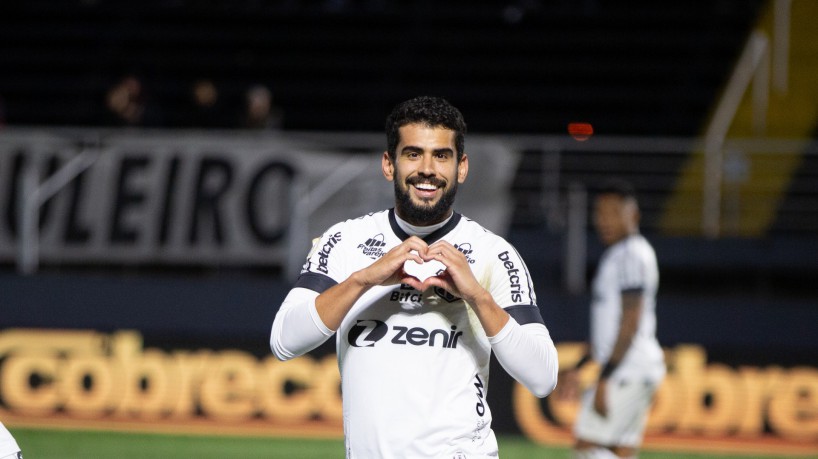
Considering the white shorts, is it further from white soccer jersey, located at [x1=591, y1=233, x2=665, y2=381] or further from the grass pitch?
the grass pitch

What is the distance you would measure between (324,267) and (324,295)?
0.91 ft

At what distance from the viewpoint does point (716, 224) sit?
1332 centimetres

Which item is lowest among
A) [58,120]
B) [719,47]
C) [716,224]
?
[716,224]

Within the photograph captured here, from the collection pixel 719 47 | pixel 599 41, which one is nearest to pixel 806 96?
pixel 719 47

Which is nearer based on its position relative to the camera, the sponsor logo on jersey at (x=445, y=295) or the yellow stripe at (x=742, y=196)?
the sponsor logo on jersey at (x=445, y=295)

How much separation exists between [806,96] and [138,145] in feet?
27.8

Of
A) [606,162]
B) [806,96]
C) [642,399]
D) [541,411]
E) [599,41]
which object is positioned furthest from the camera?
[599,41]

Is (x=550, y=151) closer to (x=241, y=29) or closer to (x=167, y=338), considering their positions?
(x=167, y=338)

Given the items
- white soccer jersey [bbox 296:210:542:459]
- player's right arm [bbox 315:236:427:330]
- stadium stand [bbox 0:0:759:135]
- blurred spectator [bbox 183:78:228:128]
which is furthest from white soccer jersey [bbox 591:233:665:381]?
stadium stand [bbox 0:0:759:135]

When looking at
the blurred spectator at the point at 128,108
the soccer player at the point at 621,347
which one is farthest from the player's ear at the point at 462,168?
the blurred spectator at the point at 128,108

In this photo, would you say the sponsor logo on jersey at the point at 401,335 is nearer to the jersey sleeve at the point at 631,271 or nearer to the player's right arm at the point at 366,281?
the player's right arm at the point at 366,281

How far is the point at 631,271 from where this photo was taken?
8.43 meters

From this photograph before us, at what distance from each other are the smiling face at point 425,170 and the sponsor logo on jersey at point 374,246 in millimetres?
207

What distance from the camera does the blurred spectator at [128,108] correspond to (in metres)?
13.8
